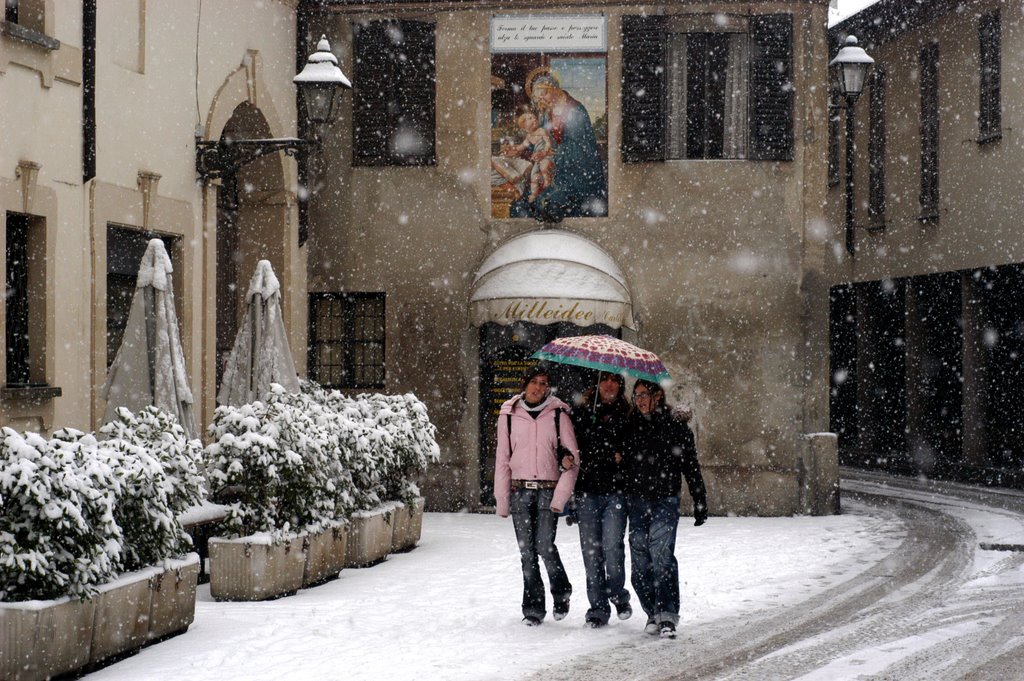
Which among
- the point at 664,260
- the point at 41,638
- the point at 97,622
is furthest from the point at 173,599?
the point at 664,260

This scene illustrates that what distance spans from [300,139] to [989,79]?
13992 millimetres

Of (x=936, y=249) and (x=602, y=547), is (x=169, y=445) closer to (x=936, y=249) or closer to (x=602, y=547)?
(x=602, y=547)

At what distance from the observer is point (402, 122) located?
1977 cm

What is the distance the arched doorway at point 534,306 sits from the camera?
18.5 meters

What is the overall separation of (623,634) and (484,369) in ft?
33.2

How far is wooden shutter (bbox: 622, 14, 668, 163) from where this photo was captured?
19375mm

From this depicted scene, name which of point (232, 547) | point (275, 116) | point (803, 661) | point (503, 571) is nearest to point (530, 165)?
point (275, 116)

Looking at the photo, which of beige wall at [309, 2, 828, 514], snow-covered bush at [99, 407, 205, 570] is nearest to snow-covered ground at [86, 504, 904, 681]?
snow-covered bush at [99, 407, 205, 570]

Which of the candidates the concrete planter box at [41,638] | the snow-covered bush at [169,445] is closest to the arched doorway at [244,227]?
the snow-covered bush at [169,445]

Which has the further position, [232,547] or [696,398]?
[696,398]

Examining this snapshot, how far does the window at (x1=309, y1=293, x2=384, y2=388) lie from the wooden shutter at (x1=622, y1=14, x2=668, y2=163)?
4019 millimetres

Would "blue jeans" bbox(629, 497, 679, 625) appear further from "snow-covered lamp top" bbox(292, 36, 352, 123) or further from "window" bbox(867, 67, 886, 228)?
"window" bbox(867, 67, 886, 228)

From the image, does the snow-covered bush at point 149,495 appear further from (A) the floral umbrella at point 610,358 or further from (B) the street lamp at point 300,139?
(B) the street lamp at point 300,139

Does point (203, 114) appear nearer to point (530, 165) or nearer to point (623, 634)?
point (530, 165)
